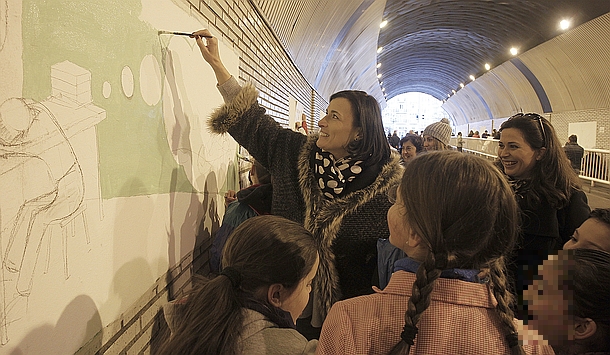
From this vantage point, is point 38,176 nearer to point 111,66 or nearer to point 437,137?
point 111,66

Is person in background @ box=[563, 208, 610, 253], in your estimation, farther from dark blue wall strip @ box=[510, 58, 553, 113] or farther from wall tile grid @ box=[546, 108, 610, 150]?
dark blue wall strip @ box=[510, 58, 553, 113]

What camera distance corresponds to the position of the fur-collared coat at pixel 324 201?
258 cm

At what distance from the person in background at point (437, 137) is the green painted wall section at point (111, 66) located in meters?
3.80

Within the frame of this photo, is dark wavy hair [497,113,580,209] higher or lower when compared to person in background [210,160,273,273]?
higher

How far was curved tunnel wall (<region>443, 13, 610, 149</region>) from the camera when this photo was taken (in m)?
15.5

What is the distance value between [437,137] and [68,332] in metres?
4.68

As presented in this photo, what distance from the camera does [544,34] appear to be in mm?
17125

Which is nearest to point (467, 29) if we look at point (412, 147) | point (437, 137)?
point (412, 147)

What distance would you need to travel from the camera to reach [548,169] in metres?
2.71

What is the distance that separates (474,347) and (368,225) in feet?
4.52

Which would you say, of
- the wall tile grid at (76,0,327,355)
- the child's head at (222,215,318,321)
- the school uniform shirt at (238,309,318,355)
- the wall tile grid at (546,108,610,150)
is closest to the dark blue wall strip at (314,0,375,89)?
the wall tile grid at (76,0,327,355)

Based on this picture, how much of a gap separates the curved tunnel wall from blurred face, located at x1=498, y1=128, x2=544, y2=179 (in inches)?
521

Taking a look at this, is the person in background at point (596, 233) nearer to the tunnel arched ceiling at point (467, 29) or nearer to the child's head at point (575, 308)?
the child's head at point (575, 308)

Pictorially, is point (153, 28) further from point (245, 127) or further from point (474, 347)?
point (474, 347)
